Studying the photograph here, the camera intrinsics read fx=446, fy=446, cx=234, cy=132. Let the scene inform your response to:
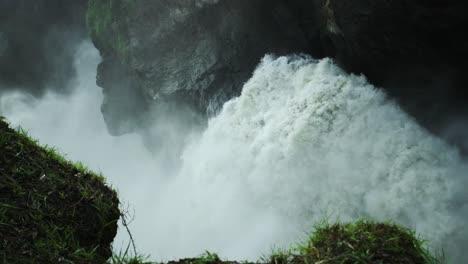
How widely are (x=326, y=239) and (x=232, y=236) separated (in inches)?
406

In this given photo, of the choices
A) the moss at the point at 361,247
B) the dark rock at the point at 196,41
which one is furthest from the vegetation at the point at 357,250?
the dark rock at the point at 196,41

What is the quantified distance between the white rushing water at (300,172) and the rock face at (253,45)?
2.47 feet

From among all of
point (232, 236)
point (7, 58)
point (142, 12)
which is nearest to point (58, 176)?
point (232, 236)

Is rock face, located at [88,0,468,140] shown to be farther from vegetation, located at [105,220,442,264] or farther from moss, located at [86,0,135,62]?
vegetation, located at [105,220,442,264]

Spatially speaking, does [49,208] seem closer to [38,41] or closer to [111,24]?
[111,24]

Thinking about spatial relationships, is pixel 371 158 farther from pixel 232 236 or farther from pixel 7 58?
pixel 7 58

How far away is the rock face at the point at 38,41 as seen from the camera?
2683 centimetres

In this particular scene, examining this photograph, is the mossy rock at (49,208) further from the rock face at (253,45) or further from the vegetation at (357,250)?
the rock face at (253,45)

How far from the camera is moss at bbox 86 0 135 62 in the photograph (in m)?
20.9

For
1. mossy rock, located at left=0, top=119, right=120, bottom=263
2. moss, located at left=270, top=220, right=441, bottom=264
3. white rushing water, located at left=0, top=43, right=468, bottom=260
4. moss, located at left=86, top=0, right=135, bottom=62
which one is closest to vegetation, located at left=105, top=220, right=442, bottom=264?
moss, located at left=270, top=220, right=441, bottom=264

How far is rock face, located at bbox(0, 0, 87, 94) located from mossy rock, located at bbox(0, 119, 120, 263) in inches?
1047

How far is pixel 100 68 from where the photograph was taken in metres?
24.7

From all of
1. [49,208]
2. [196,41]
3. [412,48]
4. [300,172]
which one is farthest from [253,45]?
[49,208]

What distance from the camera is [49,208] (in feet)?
8.87
